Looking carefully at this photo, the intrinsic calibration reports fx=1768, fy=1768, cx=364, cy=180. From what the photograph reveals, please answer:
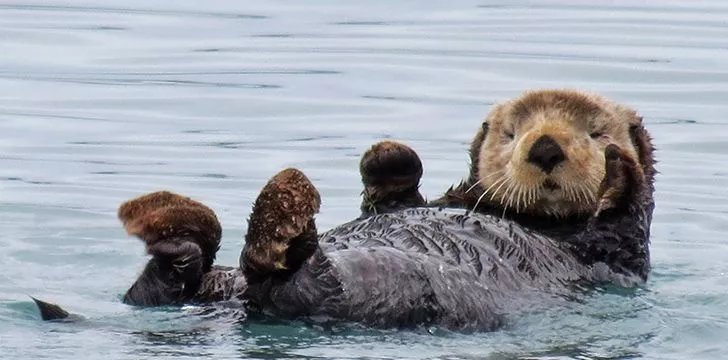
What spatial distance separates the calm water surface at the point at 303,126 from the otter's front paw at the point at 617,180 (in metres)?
0.33

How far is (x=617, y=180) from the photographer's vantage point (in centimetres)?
616

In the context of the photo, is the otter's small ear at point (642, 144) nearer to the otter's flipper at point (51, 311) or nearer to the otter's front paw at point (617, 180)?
the otter's front paw at point (617, 180)

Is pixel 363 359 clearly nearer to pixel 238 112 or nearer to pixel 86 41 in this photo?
pixel 238 112

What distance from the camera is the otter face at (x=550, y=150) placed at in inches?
245

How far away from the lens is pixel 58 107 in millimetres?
10445

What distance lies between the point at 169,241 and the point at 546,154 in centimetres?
142

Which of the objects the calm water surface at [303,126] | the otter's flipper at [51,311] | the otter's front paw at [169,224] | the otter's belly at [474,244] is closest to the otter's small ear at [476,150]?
the otter's belly at [474,244]

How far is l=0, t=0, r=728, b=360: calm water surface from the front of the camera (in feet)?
17.7

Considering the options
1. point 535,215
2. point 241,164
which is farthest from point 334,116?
point 535,215

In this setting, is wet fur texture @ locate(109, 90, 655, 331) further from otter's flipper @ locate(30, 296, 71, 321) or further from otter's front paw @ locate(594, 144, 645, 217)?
otter's flipper @ locate(30, 296, 71, 321)

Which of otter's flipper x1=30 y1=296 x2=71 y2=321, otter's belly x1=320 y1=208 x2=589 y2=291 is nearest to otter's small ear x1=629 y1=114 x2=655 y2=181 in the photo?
otter's belly x1=320 y1=208 x2=589 y2=291

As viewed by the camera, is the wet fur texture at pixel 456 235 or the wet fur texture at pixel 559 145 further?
the wet fur texture at pixel 559 145

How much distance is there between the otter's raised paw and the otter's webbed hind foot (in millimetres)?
1305

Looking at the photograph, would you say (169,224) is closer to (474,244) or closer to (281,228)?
(281,228)
